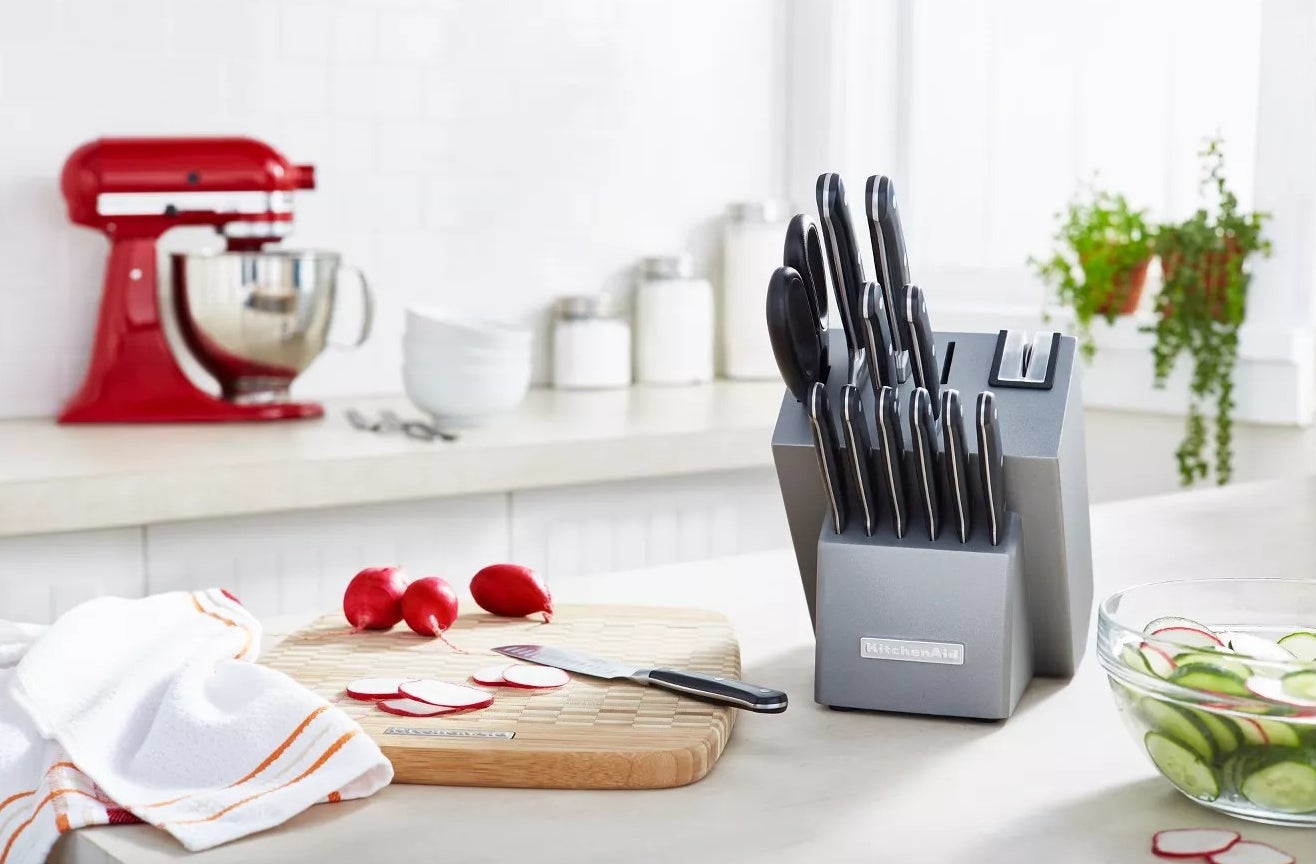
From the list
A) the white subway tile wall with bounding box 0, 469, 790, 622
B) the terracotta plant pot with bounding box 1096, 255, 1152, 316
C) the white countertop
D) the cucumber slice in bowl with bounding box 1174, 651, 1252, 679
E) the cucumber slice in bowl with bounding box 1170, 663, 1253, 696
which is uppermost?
the terracotta plant pot with bounding box 1096, 255, 1152, 316

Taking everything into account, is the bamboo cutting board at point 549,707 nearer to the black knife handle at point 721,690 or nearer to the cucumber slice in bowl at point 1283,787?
the black knife handle at point 721,690

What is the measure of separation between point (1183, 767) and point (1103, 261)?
1.94 meters

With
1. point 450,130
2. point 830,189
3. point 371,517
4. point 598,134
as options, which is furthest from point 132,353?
point 830,189

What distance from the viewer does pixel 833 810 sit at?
71 cm

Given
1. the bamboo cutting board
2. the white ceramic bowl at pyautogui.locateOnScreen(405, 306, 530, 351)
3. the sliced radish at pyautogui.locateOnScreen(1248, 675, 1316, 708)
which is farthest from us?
the white ceramic bowl at pyautogui.locateOnScreen(405, 306, 530, 351)

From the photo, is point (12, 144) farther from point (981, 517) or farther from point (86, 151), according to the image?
point (981, 517)

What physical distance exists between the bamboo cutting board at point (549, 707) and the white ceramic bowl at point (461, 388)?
116cm

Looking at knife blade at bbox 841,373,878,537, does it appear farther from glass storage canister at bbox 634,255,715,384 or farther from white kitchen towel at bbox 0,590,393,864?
glass storage canister at bbox 634,255,715,384

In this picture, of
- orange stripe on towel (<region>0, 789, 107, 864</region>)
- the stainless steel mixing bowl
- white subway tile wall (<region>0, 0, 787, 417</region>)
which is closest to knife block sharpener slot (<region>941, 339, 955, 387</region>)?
orange stripe on towel (<region>0, 789, 107, 864</region>)

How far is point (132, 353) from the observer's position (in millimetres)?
2303

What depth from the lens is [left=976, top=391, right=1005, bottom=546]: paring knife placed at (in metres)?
0.78

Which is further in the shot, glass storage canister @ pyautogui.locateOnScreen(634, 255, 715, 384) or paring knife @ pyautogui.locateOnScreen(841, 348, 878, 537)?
glass storage canister @ pyautogui.locateOnScreen(634, 255, 715, 384)

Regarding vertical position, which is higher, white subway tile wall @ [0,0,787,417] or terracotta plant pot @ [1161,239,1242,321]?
white subway tile wall @ [0,0,787,417]

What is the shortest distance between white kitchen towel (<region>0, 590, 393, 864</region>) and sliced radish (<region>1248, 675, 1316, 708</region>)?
40 centimetres
